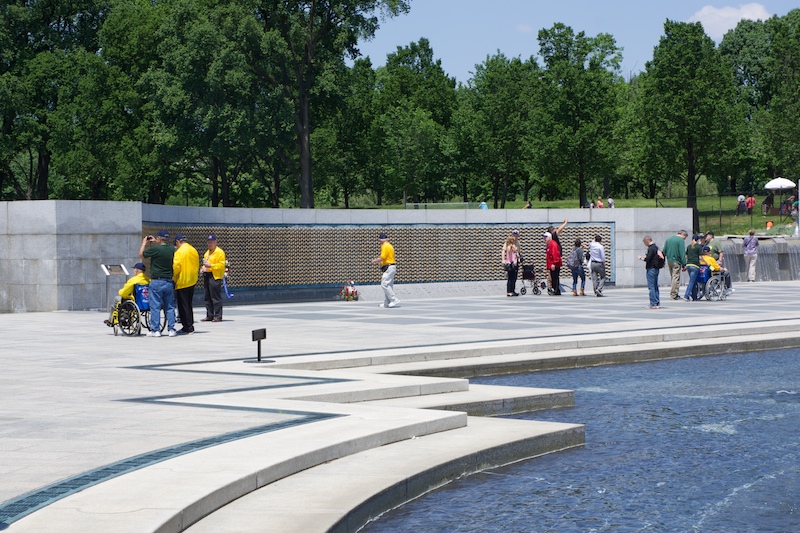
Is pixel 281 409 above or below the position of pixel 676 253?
below

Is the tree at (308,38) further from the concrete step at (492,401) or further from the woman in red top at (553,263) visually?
the concrete step at (492,401)

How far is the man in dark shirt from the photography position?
18.9 m

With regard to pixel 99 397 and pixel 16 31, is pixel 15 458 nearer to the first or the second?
pixel 99 397

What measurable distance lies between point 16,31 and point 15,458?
5750 centimetres

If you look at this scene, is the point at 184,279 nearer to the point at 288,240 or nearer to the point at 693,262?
the point at 288,240

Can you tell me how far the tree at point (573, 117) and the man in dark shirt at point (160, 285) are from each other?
4807 centimetres

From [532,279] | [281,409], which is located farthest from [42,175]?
[281,409]

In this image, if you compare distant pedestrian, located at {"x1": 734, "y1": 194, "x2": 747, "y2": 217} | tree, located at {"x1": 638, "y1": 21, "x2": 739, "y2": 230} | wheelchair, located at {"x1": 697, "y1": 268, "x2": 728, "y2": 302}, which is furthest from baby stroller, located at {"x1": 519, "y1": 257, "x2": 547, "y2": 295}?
tree, located at {"x1": 638, "y1": 21, "x2": 739, "y2": 230}

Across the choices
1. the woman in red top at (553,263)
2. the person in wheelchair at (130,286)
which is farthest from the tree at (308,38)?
the person in wheelchair at (130,286)

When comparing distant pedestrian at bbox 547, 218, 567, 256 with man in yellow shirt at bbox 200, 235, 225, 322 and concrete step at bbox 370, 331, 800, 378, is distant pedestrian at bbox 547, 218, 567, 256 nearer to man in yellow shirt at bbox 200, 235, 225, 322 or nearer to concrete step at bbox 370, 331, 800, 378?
concrete step at bbox 370, 331, 800, 378

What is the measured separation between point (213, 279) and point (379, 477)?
46.8 ft

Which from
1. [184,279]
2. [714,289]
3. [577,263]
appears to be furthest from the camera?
[577,263]

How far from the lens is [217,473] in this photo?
775 centimetres

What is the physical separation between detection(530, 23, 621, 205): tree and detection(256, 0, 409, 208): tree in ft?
43.7
